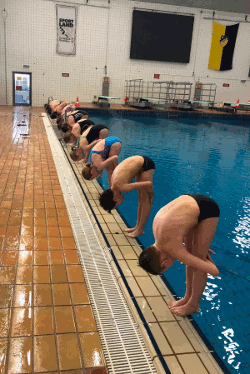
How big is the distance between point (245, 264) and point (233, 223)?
108 centimetres

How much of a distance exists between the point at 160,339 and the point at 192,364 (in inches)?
10.1

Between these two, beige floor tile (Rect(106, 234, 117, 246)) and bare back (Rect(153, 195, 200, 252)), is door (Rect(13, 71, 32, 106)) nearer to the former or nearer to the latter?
beige floor tile (Rect(106, 234, 117, 246))

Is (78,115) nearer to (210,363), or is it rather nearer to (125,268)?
(125,268)

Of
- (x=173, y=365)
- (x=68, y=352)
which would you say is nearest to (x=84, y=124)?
(x=68, y=352)

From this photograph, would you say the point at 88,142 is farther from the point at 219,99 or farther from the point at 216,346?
the point at 219,99

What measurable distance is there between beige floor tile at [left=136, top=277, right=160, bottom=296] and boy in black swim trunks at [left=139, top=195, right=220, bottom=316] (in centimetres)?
56

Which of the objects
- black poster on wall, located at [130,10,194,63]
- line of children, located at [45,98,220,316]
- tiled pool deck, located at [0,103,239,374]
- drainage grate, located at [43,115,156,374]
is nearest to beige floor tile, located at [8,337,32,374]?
tiled pool deck, located at [0,103,239,374]

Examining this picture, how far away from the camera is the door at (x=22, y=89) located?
16578 millimetres

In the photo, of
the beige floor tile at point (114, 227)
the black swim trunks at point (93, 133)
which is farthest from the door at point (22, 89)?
the beige floor tile at point (114, 227)

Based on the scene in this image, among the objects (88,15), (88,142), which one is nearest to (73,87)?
(88,15)

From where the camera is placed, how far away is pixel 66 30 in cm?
1636

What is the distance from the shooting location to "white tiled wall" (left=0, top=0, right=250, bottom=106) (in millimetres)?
15859

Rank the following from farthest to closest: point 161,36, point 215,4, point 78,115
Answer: point 161,36
point 215,4
point 78,115

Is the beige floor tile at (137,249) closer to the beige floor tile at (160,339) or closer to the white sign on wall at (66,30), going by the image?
the beige floor tile at (160,339)
